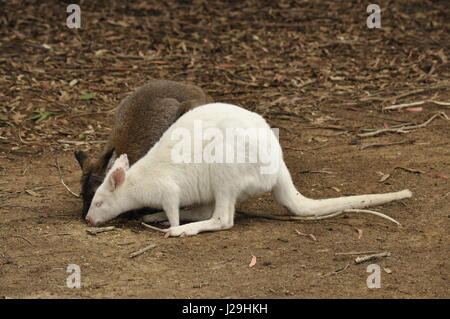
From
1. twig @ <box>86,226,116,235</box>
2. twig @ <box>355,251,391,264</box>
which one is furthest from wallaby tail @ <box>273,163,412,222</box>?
twig @ <box>86,226,116,235</box>

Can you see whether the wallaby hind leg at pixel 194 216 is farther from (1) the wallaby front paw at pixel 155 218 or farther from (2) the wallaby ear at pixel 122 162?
(2) the wallaby ear at pixel 122 162

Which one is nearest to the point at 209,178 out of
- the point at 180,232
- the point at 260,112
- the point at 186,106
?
the point at 180,232

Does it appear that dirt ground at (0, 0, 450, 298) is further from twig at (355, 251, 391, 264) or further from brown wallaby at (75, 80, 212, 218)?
brown wallaby at (75, 80, 212, 218)

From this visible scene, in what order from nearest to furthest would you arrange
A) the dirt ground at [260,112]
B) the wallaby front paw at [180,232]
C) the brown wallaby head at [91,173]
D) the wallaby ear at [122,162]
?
the dirt ground at [260,112] → the wallaby front paw at [180,232] → the wallaby ear at [122,162] → the brown wallaby head at [91,173]

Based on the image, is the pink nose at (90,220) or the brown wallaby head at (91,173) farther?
the brown wallaby head at (91,173)

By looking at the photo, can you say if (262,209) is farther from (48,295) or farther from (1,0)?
(1,0)

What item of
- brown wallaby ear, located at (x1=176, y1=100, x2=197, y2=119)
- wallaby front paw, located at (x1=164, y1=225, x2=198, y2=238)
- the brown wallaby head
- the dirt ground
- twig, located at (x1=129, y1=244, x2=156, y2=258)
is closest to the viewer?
the dirt ground

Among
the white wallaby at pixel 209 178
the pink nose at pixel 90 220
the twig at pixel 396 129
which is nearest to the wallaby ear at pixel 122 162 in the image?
the white wallaby at pixel 209 178

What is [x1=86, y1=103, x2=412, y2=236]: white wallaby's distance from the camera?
5.80 metres

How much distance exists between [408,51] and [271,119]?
296 cm

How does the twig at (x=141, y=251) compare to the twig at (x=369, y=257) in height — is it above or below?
above

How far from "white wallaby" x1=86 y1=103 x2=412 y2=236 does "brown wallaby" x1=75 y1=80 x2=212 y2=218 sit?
1.02ft

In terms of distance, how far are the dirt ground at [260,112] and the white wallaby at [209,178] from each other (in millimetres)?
158

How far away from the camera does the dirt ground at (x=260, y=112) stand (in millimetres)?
5043
